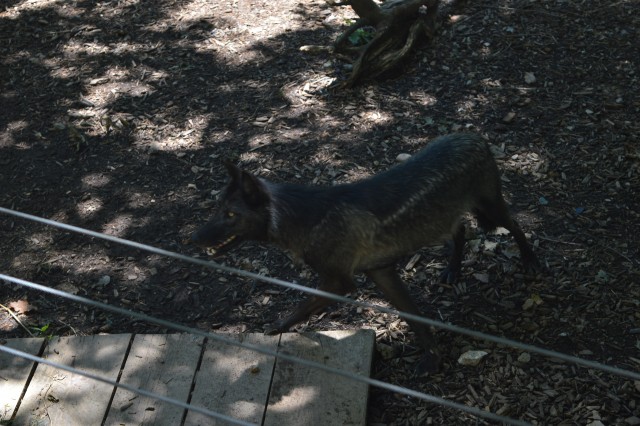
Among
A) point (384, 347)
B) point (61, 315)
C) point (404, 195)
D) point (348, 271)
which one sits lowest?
point (61, 315)

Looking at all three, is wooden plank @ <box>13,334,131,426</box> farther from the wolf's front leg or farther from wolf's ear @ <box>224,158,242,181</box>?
wolf's ear @ <box>224,158,242,181</box>

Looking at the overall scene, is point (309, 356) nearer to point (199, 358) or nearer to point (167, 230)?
point (199, 358)

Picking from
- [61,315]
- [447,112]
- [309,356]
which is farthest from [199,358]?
[447,112]

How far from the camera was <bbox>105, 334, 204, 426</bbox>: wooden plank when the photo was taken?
16.2 ft

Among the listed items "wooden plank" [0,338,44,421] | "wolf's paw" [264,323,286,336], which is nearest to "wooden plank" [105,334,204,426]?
"wolf's paw" [264,323,286,336]

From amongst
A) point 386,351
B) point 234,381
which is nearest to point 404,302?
point 386,351

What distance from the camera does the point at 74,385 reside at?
518 cm

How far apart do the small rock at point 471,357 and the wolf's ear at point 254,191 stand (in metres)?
1.79

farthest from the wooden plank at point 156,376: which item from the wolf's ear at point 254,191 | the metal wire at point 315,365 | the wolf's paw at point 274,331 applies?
the metal wire at point 315,365

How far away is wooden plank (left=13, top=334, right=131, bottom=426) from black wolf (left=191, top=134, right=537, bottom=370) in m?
1.10

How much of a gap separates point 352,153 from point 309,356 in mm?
2718

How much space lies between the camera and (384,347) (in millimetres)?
5520

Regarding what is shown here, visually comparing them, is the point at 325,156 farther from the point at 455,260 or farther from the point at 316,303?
the point at 316,303

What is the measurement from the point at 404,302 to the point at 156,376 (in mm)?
1794
